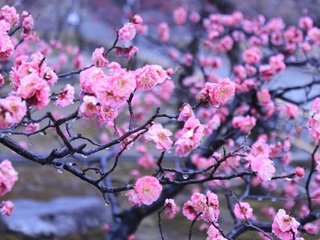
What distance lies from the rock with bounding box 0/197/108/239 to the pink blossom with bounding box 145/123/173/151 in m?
3.80

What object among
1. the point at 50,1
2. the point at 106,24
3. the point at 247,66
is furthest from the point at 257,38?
the point at 106,24

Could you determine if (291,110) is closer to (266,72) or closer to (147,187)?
(266,72)

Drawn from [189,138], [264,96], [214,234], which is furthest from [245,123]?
[189,138]

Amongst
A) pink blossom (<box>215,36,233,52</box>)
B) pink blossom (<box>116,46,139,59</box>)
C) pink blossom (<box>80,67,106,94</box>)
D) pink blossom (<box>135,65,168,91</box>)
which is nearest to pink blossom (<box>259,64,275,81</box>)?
pink blossom (<box>215,36,233,52</box>)

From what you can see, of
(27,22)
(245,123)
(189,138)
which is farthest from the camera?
Result: (245,123)

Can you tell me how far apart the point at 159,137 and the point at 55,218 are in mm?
4053

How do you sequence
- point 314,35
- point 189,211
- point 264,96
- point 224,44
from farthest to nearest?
point 224,44
point 314,35
point 264,96
point 189,211

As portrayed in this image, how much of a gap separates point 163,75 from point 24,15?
1332 mm

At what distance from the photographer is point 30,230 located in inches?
213

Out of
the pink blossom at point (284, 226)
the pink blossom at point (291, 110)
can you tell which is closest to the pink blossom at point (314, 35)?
the pink blossom at point (291, 110)

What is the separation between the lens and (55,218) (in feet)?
18.8

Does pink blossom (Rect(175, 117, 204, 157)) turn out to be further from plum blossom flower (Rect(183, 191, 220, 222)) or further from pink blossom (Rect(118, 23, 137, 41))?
pink blossom (Rect(118, 23, 137, 41))

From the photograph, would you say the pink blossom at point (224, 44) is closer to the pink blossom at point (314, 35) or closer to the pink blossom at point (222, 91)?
the pink blossom at point (314, 35)

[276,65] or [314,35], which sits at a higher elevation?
[314,35]
